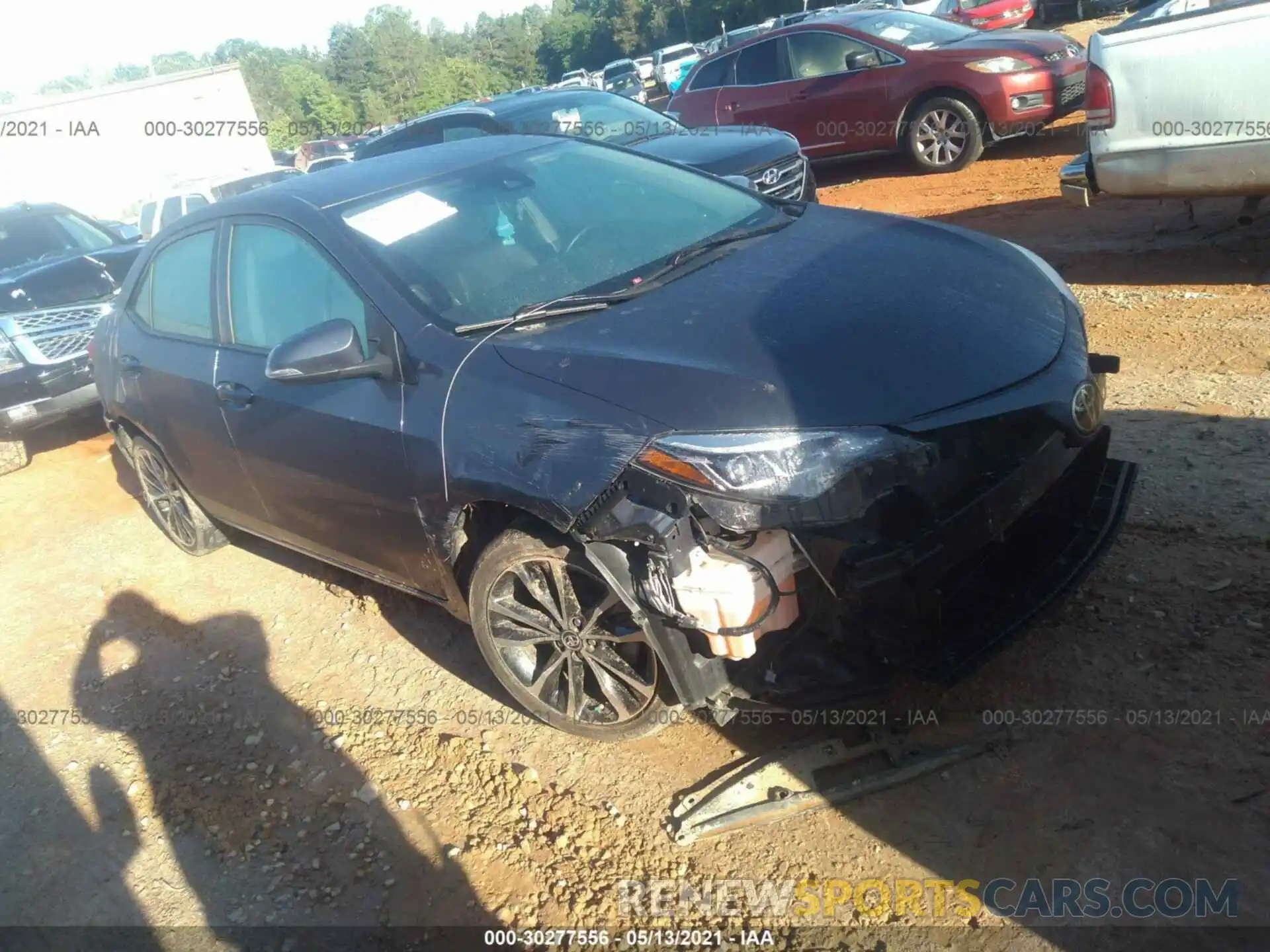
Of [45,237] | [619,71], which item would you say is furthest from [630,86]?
[45,237]

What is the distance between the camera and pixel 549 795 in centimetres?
312

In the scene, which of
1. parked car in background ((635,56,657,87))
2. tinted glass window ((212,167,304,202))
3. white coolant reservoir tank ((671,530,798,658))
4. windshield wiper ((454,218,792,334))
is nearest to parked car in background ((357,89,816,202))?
windshield wiper ((454,218,792,334))

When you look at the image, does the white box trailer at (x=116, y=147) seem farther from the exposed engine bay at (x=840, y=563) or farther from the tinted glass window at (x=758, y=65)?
the exposed engine bay at (x=840, y=563)

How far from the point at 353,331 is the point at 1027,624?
2.17 meters

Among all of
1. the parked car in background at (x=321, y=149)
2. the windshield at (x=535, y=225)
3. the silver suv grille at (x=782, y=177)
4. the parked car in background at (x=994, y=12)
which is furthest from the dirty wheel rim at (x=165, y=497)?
the parked car in background at (x=321, y=149)

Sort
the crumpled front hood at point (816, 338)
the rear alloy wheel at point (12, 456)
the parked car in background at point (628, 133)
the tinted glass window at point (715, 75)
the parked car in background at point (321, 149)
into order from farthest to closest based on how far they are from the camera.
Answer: the parked car in background at point (321, 149) < the tinted glass window at point (715, 75) < the rear alloy wheel at point (12, 456) < the parked car in background at point (628, 133) < the crumpled front hood at point (816, 338)

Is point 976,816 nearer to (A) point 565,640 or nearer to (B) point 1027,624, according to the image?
(B) point 1027,624

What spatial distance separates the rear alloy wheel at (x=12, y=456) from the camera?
25.3 ft

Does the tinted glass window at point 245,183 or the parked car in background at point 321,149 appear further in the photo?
the parked car in background at point 321,149

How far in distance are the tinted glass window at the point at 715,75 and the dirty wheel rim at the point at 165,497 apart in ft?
28.0

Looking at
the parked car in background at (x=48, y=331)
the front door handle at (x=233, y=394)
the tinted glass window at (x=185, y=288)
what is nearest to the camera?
the front door handle at (x=233, y=394)

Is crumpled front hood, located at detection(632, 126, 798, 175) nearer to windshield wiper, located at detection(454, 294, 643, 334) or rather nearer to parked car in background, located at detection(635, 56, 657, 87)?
windshield wiper, located at detection(454, 294, 643, 334)

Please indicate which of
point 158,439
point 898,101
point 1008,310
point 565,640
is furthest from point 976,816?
point 898,101

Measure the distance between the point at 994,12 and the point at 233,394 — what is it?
63.7 ft
